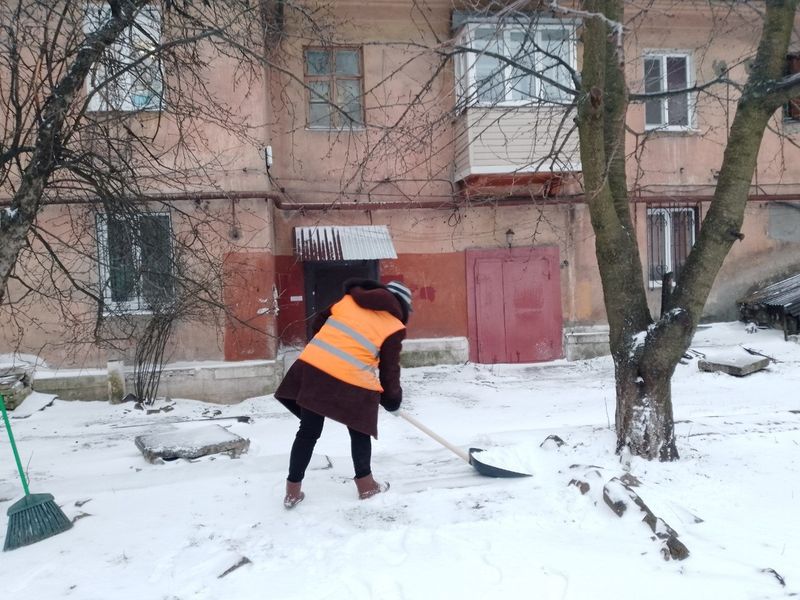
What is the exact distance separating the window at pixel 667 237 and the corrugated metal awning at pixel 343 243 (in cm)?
476

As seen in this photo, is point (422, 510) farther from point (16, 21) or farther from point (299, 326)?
point (299, 326)

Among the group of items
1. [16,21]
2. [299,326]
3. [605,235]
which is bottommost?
[299,326]

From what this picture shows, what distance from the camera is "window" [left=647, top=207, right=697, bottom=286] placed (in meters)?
10.8

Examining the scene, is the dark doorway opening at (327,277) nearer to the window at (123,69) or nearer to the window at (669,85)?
the window at (123,69)

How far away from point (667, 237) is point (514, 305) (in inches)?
122

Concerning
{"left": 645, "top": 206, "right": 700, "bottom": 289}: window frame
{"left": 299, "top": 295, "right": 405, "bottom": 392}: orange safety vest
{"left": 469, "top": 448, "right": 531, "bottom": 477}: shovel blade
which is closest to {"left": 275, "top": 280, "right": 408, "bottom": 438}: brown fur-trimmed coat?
{"left": 299, "top": 295, "right": 405, "bottom": 392}: orange safety vest

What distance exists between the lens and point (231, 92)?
8688 millimetres

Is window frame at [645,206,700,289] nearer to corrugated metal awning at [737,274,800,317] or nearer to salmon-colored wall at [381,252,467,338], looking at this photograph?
corrugated metal awning at [737,274,800,317]

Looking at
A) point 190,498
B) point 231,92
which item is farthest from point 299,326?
point 190,498

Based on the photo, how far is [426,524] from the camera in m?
3.38

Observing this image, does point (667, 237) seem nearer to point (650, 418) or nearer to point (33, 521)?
point (650, 418)

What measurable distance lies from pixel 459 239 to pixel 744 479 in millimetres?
6873

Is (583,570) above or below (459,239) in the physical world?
below

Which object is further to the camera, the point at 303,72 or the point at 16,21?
the point at 303,72
